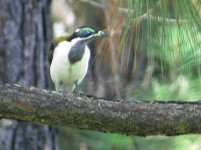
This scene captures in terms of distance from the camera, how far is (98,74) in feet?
14.6

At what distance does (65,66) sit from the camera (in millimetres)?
3352

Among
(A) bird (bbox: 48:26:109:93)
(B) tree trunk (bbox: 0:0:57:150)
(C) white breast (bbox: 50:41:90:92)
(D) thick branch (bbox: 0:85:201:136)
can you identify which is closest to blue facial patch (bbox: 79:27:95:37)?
(A) bird (bbox: 48:26:109:93)

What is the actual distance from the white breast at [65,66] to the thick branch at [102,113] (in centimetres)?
110

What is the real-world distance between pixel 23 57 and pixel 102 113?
44.8 inches

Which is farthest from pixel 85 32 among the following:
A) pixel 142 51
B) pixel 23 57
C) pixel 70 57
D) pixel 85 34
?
pixel 142 51

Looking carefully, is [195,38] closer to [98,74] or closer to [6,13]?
[6,13]

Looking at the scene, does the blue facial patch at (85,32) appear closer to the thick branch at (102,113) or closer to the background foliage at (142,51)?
the background foliage at (142,51)

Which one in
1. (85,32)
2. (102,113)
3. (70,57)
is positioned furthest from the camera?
(70,57)

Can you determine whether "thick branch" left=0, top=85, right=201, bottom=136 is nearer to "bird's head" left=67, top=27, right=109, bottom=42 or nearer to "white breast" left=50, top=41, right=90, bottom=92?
"bird's head" left=67, top=27, right=109, bottom=42

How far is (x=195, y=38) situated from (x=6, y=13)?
4.28ft

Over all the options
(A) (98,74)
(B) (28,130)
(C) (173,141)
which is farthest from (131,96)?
(A) (98,74)

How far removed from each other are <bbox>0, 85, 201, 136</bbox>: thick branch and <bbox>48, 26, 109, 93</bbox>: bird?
1.03 meters

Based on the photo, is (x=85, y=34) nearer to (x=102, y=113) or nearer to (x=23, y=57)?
(x=23, y=57)

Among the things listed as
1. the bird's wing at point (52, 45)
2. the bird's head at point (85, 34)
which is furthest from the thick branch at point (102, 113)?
the bird's wing at point (52, 45)
